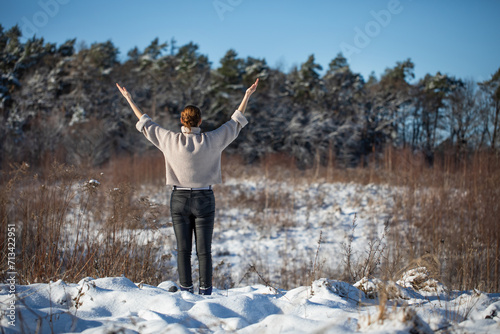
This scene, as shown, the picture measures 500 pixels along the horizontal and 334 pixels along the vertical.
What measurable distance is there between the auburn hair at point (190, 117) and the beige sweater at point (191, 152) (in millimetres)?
43

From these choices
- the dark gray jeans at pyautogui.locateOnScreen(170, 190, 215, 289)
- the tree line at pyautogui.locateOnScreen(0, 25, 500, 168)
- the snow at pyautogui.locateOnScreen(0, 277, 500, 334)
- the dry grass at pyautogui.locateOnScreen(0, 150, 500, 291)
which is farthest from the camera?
the tree line at pyautogui.locateOnScreen(0, 25, 500, 168)

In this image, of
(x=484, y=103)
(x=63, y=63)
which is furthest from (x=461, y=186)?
(x=63, y=63)

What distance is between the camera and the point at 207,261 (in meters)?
2.89

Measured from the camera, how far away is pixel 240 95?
82.2 ft

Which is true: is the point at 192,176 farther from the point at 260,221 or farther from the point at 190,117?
the point at 260,221

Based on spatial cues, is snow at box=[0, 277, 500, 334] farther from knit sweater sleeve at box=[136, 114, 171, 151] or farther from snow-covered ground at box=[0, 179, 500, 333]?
knit sweater sleeve at box=[136, 114, 171, 151]

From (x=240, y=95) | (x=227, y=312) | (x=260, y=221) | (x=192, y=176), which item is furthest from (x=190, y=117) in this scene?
(x=240, y=95)

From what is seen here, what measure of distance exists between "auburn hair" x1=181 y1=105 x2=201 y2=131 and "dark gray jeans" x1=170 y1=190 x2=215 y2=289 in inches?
22.9

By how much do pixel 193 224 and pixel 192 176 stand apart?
0.46m

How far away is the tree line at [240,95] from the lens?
2116 cm

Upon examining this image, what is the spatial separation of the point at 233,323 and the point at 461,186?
7858 mm

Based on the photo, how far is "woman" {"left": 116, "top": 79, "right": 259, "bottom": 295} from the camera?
9.12 ft

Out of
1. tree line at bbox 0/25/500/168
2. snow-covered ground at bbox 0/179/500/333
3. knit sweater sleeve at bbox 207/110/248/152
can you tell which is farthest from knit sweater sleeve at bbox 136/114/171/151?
tree line at bbox 0/25/500/168

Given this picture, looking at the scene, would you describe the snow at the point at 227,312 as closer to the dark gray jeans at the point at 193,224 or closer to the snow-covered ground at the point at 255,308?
the snow-covered ground at the point at 255,308
